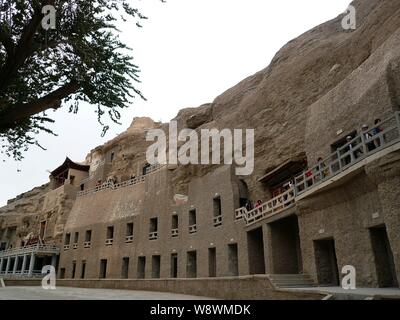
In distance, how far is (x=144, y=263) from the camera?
3038 cm

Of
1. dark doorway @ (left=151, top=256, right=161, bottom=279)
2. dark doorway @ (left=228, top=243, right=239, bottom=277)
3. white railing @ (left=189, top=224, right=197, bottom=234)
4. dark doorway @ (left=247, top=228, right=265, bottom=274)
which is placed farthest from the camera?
dark doorway @ (left=151, top=256, right=161, bottom=279)

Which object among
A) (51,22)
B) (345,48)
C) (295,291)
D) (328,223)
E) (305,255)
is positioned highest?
(345,48)

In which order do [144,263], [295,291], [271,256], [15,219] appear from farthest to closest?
1. [15,219]
2. [144,263]
3. [271,256]
4. [295,291]

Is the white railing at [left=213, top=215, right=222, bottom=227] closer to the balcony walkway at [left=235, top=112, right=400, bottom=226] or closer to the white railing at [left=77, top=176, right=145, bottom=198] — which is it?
the balcony walkway at [left=235, top=112, right=400, bottom=226]

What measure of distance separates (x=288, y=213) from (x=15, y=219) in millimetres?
47590

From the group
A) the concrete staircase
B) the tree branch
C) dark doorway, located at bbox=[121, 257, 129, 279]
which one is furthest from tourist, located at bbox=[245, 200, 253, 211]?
the tree branch

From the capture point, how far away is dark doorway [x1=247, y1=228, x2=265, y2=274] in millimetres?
20656

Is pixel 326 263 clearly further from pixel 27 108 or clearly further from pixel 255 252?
pixel 27 108

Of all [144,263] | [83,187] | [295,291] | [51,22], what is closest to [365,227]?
[295,291]

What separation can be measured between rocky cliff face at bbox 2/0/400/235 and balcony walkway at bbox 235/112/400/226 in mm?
1473

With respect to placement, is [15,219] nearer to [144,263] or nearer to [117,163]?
[117,163]

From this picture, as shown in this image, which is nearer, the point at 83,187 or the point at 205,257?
the point at 205,257

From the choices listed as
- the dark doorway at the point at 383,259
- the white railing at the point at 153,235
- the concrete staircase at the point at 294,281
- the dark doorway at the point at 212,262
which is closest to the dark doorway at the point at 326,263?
the concrete staircase at the point at 294,281

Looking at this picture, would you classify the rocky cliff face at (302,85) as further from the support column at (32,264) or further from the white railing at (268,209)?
the support column at (32,264)
